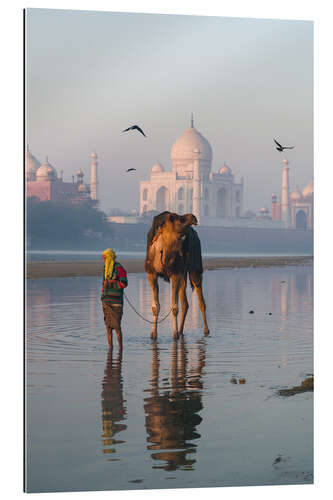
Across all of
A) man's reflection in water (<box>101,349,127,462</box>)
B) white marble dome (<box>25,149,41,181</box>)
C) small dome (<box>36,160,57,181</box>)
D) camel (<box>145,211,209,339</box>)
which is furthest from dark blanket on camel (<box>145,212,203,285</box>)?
small dome (<box>36,160,57,181</box>)

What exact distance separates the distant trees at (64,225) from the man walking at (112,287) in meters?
26.0

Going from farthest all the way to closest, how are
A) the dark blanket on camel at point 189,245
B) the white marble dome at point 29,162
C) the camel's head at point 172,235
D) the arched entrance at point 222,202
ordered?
→ the arched entrance at point 222,202, the dark blanket on camel at point 189,245, the camel's head at point 172,235, the white marble dome at point 29,162

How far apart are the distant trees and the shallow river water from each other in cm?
2486

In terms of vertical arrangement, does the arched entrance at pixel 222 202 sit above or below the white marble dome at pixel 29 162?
above

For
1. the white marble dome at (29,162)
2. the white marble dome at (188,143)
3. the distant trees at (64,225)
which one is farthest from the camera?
the distant trees at (64,225)

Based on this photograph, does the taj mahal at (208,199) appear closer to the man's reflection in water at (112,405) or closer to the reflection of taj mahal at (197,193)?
the reflection of taj mahal at (197,193)

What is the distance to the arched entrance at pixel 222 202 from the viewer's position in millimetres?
94188

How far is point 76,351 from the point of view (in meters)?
10.7

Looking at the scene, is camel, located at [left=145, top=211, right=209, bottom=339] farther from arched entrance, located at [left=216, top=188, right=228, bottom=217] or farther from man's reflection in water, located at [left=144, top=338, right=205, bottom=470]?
arched entrance, located at [left=216, top=188, right=228, bottom=217]

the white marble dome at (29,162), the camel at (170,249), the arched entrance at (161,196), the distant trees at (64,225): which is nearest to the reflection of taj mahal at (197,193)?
the arched entrance at (161,196)

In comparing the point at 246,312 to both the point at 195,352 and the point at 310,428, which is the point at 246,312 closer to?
the point at 195,352

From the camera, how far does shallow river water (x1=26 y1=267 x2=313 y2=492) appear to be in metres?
6.07

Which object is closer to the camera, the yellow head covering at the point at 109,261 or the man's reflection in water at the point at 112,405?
the man's reflection in water at the point at 112,405

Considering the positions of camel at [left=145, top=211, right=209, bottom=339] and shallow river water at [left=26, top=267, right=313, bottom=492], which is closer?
shallow river water at [left=26, top=267, right=313, bottom=492]
